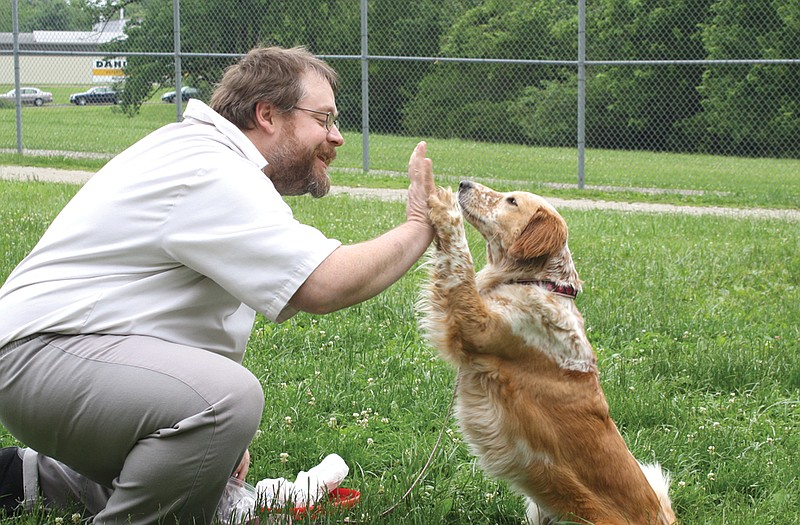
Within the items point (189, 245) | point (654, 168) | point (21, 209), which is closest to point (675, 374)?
point (189, 245)

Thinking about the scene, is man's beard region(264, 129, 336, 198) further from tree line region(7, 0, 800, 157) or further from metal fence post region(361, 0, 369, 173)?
tree line region(7, 0, 800, 157)

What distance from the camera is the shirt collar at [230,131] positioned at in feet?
10.1

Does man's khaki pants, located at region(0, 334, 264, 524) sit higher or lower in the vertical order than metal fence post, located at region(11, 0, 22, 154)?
lower

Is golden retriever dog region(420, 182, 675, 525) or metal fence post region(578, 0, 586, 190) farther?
metal fence post region(578, 0, 586, 190)

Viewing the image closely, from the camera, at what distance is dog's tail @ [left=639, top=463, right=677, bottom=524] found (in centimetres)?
329

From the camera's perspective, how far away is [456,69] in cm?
2112

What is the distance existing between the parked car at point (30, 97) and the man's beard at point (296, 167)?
47.7ft

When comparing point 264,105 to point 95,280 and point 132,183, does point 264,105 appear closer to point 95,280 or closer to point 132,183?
point 132,183

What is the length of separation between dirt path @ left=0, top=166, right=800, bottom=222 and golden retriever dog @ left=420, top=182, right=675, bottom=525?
840 cm

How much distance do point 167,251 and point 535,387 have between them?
1377mm

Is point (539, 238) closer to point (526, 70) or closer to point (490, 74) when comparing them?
point (490, 74)

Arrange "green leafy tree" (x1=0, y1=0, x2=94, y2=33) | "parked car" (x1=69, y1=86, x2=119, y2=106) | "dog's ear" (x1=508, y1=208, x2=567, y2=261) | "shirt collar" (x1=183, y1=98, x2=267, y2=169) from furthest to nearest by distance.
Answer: "parked car" (x1=69, y1=86, x2=119, y2=106) < "green leafy tree" (x1=0, y1=0, x2=94, y2=33) < "dog's ear" (x1=508, y1=208, x2=567, y2=261) < "shirt collar" (x1=183, y1=98, x2=267, y2=169)

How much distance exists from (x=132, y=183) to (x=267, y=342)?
253 cm

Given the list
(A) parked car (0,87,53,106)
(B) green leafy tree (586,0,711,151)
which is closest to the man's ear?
(A) parked car (0,87,53,106)
